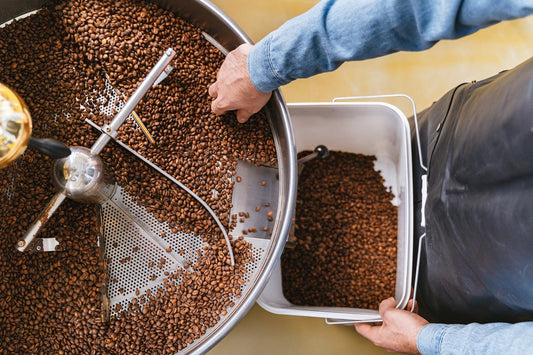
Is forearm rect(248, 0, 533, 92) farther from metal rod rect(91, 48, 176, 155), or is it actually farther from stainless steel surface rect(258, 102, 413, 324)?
stainless steel surface rect(258, 102, 413, 324)

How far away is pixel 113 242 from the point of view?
1.03 metres

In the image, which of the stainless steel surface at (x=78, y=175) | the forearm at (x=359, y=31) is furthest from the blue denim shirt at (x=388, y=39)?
the stainless steel surface at (x=78, y=175)

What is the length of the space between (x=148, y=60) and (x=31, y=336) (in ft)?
2.74

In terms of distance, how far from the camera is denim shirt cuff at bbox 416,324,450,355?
0.86 meters

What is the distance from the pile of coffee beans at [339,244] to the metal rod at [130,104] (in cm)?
73

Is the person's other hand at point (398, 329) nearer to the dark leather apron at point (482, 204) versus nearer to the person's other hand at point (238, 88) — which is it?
the dark leather apron at point (482, 204)

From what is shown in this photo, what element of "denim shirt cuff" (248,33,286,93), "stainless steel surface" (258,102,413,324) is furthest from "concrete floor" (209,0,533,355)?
"denim shirt cuff" (248,33,286,93)

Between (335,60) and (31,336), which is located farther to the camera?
(31,336)

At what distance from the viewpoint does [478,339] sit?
761mm

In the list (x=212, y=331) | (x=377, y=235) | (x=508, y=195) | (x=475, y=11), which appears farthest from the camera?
(x=377, y=235)

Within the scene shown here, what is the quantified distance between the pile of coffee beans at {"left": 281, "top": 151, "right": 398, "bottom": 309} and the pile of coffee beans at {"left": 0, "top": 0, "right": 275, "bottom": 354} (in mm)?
409

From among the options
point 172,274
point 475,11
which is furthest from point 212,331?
point 475,11

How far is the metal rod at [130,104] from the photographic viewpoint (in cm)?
93

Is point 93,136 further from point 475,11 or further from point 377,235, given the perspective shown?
point 377,235
